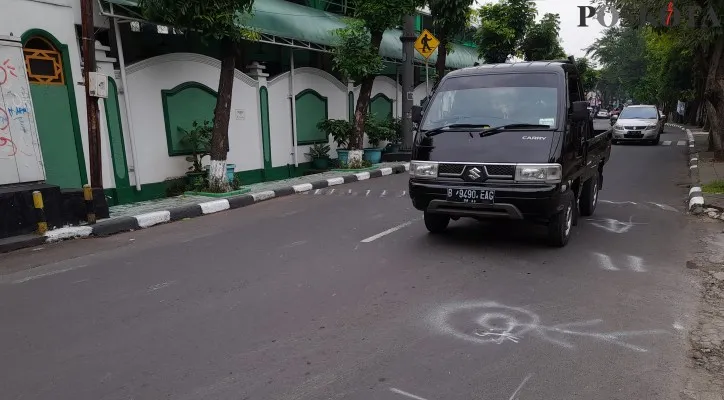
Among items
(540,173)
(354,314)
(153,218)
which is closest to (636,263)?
(540,173)

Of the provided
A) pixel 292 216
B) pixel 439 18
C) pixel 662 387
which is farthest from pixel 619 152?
pixel 662 387


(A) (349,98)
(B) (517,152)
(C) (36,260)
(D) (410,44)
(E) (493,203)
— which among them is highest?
(D) (410,44)

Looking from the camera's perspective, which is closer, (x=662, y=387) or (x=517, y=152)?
(x=662, y=387)

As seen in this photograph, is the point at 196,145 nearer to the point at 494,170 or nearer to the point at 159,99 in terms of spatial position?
the point at 159,99

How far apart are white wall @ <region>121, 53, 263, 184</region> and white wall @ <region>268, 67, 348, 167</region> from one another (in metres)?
1.34

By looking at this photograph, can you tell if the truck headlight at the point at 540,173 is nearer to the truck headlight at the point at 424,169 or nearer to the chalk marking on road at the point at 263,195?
the truck headlight at the point at 424,169

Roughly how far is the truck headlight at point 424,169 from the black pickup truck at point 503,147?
0.5 inches

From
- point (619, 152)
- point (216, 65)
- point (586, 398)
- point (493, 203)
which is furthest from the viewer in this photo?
point (619, 152)

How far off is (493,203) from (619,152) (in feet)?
48.3

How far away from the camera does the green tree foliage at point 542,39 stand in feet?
84.5

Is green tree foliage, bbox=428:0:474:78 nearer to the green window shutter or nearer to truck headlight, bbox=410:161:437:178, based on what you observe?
the green window shutter

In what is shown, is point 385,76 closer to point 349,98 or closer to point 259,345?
point 349,98

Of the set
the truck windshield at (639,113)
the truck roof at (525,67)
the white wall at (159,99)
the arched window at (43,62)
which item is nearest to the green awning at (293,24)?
the white wall at (159,99)

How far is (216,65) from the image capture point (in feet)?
37.6
